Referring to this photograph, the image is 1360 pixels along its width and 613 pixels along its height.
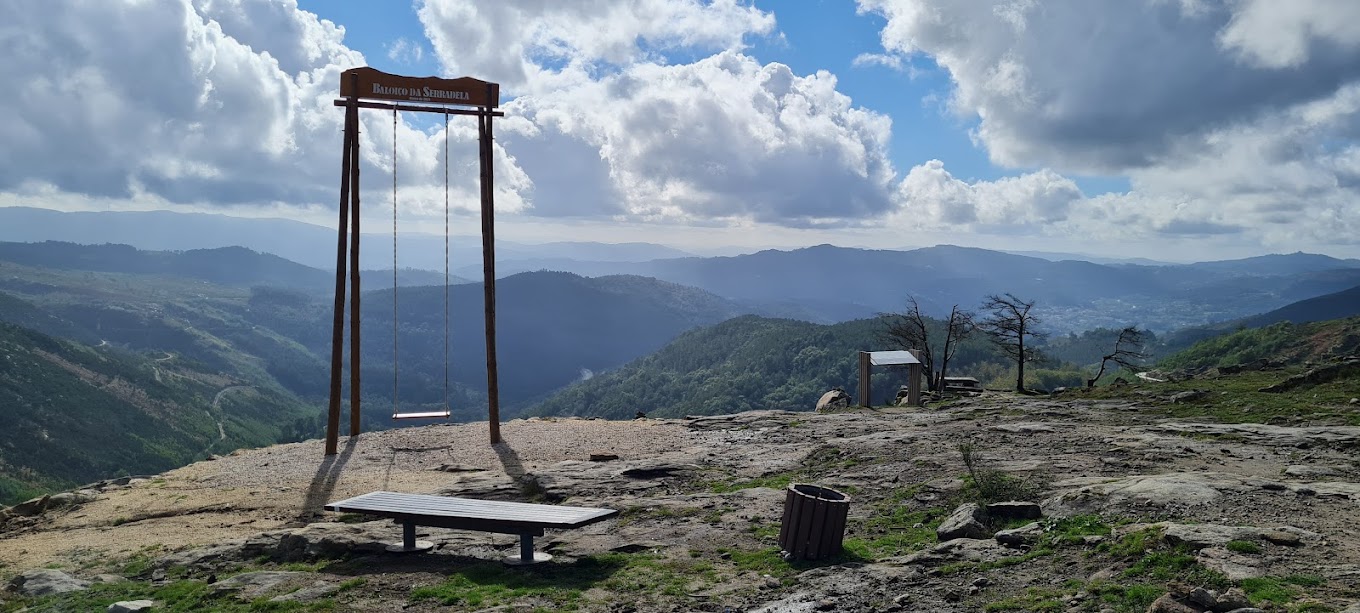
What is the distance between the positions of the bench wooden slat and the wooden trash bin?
2725 millimetres

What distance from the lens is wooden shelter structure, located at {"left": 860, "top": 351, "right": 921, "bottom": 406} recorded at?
3060 centimetres

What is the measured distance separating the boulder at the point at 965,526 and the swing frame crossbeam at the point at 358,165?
1260cm

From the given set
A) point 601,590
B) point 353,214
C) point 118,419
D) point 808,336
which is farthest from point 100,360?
point 601,590

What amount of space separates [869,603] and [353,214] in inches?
663

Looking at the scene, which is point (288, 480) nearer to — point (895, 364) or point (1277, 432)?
point (895, 364)

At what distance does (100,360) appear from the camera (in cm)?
17300

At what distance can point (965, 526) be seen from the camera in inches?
442

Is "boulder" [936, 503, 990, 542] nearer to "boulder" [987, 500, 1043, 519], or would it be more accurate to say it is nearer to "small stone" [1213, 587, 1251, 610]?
"boulder" [987, 500, 1043, 519]

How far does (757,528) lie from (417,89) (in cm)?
1474

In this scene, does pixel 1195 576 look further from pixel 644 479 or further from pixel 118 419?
pixel 118 419

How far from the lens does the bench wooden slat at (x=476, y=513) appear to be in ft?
37.7

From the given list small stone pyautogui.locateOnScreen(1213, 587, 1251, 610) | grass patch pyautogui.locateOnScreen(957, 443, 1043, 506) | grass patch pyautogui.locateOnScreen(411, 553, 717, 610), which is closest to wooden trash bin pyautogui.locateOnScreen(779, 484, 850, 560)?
grass patch pyautogui.locateOnScreen(411, 553, 717, 610)

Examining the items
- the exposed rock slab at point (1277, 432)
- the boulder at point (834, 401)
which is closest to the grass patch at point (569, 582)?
the exposed rock slab at point (1277, 432)

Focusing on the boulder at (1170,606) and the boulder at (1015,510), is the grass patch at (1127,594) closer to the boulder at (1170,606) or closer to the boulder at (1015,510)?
the boulder at (1170,606)
